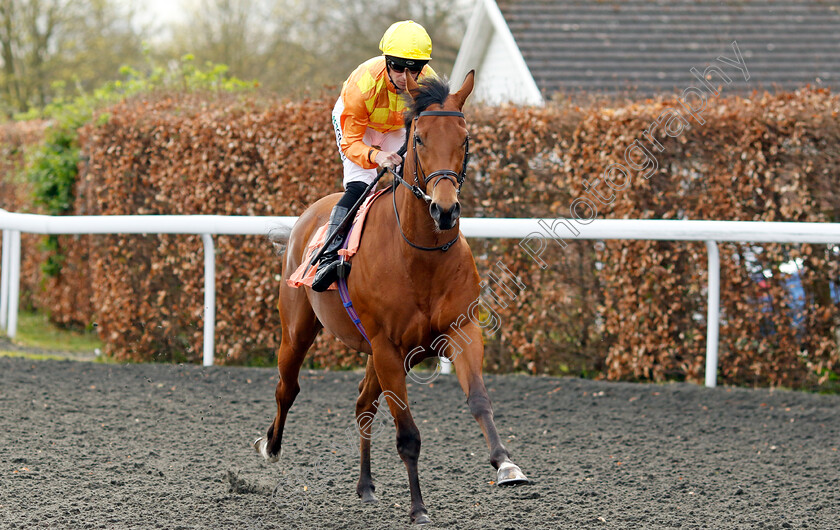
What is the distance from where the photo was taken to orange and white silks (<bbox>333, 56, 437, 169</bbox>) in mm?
3967

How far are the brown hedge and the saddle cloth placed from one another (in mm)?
2745

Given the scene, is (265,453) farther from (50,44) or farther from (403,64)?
(50,44)

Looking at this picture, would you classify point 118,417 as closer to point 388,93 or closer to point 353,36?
point 388,93

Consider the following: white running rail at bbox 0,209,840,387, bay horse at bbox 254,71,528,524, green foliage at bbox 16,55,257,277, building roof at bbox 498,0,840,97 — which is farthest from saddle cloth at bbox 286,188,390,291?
building roof at bbox 498,0,840,97

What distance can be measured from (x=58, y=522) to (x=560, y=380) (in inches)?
158

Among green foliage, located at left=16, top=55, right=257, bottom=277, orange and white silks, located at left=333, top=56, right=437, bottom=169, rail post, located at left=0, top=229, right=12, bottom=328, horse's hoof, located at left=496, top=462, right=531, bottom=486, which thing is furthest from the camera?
green foliage, located at left=16, top=55, right=257, bottom=277

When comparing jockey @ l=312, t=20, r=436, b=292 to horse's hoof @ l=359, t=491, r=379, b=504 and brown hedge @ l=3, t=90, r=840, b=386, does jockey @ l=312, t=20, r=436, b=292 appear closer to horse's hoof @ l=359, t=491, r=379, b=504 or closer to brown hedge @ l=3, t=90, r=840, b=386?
horse's hoof @ l=359, t=491, r=379, b=504

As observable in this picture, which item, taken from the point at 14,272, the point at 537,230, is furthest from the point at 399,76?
the point at 14,272

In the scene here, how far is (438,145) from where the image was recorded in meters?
3.29

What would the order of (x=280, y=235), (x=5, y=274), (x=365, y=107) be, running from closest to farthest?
(x=365, y=107) → (x=280, y=235) → (x=5, y=274)

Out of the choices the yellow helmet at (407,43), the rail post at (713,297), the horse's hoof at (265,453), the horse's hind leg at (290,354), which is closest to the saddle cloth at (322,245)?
the horse's hind leg at (290,354)

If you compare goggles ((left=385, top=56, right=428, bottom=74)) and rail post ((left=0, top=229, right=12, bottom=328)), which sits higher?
goggles ((left=385, top=56, right=428, bottom=74))

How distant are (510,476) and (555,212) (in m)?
3.96

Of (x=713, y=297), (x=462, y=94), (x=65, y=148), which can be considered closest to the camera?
(x=462, y=94)
